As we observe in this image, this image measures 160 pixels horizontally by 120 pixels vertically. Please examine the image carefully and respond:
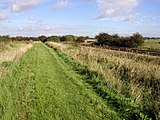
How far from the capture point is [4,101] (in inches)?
376

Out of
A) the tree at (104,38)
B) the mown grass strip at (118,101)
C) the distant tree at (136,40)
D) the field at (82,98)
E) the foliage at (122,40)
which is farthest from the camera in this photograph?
the tree at (104,38)

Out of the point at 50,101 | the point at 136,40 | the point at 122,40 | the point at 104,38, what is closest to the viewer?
the point at 50,101

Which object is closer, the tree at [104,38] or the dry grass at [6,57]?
the dry grass at [6,57]

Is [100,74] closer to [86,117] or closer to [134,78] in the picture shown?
[134,78]

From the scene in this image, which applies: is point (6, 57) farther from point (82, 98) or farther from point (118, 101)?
point (118, 101)

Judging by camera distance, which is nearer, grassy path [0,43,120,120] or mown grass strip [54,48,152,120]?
grassy path [0,43,120,120]

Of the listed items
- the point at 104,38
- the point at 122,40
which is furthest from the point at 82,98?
the point at 104,38

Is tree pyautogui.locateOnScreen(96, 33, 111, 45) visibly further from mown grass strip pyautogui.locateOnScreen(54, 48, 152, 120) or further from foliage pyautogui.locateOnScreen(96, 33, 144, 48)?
mown grass strip pyautogui.locateOnScreen(54, 48, 152, 120)

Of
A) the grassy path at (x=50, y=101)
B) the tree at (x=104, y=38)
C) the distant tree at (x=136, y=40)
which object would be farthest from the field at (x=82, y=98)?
the tree at (x=104, y=38)

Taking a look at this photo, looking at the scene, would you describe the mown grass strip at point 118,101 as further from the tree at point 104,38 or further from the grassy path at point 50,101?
the tree at point 104,38

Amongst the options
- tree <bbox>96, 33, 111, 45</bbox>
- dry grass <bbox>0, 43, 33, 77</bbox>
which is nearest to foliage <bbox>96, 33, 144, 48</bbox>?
tree <bbox>96, 33, 111, 45</bbox>

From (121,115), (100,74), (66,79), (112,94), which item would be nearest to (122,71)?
(100,74)

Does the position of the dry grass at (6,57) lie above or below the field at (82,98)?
above

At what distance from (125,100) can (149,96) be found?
1.03 metres
